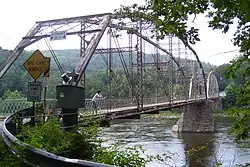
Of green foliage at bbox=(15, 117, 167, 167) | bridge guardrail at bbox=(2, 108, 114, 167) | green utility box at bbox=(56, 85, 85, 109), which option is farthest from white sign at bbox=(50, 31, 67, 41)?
bridge guardrail at bbox=(2, 108, 114, 167)

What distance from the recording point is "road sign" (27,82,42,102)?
827 centimetres

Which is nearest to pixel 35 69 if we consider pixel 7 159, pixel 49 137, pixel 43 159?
pixel 49 137

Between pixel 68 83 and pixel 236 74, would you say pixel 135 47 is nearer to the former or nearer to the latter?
pixel 68 83

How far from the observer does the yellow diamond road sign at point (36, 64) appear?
8172 millimetres

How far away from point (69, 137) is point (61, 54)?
74256 mm

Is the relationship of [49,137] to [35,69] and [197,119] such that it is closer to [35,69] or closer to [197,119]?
[35,69]

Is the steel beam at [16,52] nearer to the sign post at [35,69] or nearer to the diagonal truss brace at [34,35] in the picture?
the diagonal truss brace at [34,35]

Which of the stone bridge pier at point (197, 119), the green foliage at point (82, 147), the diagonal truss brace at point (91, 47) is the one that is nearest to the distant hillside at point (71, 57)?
the diagonal truss brace at point (91, 47)

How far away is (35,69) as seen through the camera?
833 centimetres

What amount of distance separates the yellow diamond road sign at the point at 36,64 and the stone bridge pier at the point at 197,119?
3825 centimetres

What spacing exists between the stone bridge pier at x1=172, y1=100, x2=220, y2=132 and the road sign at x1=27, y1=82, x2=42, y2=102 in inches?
1503

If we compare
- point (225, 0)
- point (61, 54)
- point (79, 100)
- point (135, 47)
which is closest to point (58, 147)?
point (225, 0)

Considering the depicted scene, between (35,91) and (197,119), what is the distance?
139 feet

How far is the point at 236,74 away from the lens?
4.61 meters
